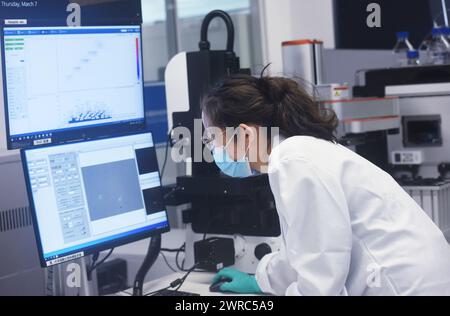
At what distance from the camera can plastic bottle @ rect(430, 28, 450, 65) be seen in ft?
9.03

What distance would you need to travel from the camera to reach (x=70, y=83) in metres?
1.62

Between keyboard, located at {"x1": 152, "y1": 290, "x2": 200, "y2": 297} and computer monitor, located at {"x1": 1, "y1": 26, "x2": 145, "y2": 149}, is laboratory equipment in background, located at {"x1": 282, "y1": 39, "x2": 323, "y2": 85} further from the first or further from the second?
keyboard, located at {"x1": 152, "y1": 290, "x2": 200, "y2": 297}

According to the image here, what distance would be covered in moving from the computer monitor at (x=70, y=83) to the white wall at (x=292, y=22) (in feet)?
8.07

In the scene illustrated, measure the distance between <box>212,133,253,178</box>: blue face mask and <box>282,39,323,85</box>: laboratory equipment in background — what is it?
2.65 feet

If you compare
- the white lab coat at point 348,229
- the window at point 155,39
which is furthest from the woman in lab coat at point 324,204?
the window at point 155,39

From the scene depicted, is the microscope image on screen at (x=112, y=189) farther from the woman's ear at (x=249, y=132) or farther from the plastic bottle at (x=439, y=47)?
the plastic bottle at (x=439, y=47)

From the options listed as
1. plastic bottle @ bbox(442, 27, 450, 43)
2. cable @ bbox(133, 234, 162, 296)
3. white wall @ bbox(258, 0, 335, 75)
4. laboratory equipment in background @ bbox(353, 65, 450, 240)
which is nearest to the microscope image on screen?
cable @ bbox(133, 234, 162, 296)

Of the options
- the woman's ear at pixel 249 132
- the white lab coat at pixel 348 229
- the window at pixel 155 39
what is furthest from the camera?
the window at pixel 155 39

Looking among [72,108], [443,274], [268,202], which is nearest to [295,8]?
[268,202]

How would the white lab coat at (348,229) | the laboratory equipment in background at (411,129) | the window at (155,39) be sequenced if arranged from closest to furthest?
the white lab coat at (348,229), the laboratory equipment in background at (411,129), the window at (155,39)

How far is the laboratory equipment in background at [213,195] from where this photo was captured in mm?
1866

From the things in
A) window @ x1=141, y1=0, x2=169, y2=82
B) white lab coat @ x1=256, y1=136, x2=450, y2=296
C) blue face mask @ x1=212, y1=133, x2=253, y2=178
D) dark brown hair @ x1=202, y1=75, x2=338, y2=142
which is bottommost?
white lab coat @ x1=256, y1=136, x2=450, y2=296

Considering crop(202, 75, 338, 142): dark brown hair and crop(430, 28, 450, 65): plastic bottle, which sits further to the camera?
crop(430, 28, 450, 65): plastic bottle

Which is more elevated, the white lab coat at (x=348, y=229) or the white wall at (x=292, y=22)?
the white wall at (x=292, y=22)
